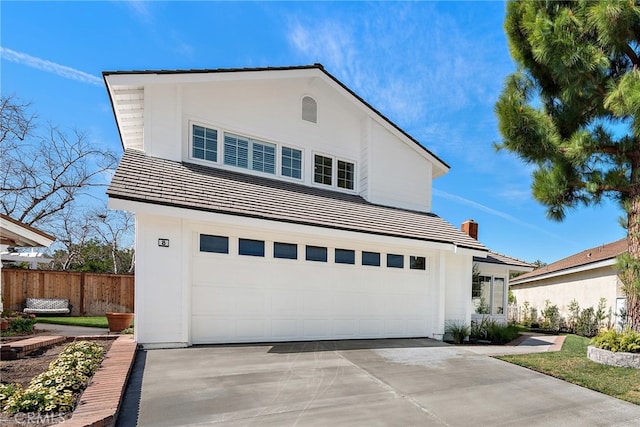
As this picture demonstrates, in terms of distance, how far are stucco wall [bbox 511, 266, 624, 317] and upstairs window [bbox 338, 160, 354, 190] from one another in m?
13.5

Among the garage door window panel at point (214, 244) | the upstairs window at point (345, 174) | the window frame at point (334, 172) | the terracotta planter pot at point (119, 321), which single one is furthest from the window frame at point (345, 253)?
the terracotta planter pot at point (119, 321)

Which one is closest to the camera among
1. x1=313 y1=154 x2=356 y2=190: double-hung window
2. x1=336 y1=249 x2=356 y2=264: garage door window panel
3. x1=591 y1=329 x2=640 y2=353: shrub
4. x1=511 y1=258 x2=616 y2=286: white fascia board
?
x1=591 y1=329 x2=640 y2=353: shrub

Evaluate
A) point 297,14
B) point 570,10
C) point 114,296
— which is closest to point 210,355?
point 297,14

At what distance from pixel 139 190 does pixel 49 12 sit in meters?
6.90

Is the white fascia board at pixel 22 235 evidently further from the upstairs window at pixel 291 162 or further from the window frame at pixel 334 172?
the window frame at pixel 334 172

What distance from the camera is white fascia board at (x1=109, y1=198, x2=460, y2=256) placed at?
23.0 feet

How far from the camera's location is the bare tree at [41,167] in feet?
60.7

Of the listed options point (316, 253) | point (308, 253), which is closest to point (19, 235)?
point (308, 253)

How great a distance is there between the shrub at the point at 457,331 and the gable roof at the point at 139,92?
603 centimetres

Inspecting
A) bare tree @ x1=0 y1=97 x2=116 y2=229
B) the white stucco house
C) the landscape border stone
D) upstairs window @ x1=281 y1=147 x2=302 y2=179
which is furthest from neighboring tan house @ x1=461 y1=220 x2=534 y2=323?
bare tree @ x1=0 y1=97 x2=116 y2=229

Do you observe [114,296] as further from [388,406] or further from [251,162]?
[388,406]

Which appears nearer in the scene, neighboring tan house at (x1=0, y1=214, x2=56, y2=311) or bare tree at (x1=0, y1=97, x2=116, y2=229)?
neighboring tan house at (x1=0, y1=214, x2=56, y2=311)

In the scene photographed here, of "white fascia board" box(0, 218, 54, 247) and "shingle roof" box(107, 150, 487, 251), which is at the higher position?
"shingle roof" box(107, 150, 487, 251)

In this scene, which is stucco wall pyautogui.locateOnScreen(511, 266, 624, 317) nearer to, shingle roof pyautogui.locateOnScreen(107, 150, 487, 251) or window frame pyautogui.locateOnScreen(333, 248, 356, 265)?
shingle roof pyautogui.locateOnScreen(107, 150, 487, 251)
